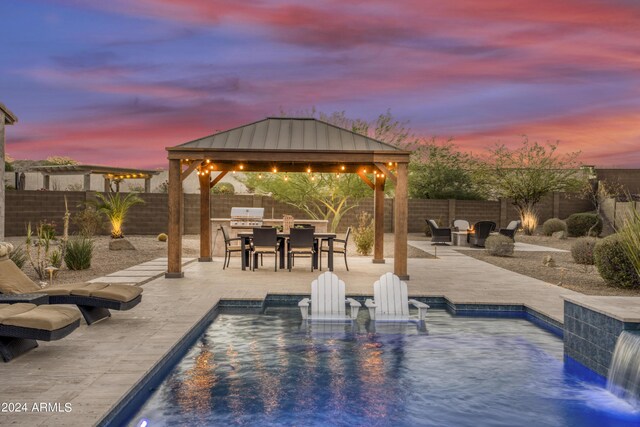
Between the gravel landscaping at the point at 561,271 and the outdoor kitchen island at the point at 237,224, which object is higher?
the outdoor kitchen island at the point at 237,224

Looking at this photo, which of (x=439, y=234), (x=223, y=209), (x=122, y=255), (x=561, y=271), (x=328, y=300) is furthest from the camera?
(x=223, y=209)

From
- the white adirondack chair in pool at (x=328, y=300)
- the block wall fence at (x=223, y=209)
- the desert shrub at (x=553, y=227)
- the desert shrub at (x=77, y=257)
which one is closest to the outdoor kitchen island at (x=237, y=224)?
the desert shrub at (x=77, y=257)

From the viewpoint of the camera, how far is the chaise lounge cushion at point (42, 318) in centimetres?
440

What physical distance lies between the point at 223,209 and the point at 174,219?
12.8 metres

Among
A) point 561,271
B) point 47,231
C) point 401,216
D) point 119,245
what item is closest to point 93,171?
point 119,245

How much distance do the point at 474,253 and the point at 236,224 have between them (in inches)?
277

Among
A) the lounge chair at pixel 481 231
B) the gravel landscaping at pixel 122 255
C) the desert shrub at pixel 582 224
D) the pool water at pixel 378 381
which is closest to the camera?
the pool water at pixel 378 381

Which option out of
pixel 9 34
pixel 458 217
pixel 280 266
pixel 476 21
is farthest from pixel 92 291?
pixel 458 217

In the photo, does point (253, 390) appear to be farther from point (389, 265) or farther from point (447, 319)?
point (389, 265)

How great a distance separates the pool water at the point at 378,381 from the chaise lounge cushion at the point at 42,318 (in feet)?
3.18

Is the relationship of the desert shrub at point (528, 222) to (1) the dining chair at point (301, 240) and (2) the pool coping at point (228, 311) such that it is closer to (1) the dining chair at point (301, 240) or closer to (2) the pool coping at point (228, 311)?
(1) the dining chair at point (301, 240)

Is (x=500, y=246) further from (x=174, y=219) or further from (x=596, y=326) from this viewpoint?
(x=596, y=326)

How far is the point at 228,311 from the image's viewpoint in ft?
25.7

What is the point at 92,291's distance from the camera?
593 cm
